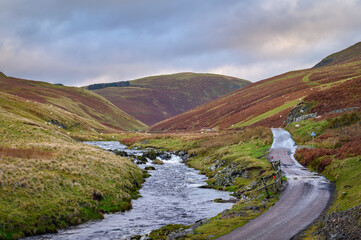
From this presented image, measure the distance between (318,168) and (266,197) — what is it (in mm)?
10996

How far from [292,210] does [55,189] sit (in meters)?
19.2

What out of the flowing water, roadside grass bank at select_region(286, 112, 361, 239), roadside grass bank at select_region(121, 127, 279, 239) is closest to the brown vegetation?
the flowing water

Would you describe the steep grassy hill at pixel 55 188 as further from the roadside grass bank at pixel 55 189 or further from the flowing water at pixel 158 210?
the flowing water at pixel 158 210

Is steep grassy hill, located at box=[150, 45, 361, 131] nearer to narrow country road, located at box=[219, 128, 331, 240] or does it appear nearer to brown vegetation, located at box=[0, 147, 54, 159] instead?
narrow country road, located at box=[219, 128, 331, 240]

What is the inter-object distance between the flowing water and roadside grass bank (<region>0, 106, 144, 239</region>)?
1.13 m

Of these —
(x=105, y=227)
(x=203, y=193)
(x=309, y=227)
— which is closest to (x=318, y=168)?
(x=203, y=193)

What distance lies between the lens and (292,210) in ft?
64.1

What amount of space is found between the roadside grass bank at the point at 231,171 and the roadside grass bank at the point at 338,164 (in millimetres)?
4679

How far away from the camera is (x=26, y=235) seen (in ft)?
61.4

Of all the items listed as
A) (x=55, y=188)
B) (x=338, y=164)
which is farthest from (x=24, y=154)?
(x=338, y=164)

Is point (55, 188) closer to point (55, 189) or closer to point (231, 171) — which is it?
point (55, 189)

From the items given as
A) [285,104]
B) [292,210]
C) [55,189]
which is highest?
[285,104]

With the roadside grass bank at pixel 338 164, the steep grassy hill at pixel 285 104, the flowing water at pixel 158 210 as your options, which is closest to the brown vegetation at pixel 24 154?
the flowing water at pixel 158 210

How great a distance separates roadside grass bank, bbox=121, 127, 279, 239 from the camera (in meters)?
18.4
